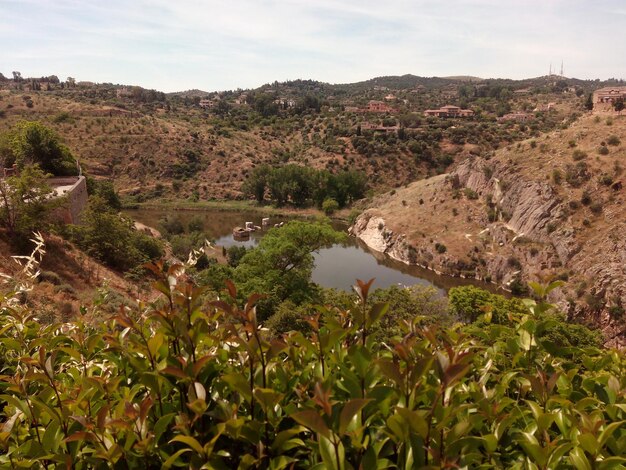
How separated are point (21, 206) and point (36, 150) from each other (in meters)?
12.2

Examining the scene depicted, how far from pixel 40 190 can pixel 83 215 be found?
13.8 feet

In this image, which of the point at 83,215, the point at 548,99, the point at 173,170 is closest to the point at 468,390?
the point at 83,215

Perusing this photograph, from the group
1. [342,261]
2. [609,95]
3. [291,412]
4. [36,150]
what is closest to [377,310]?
[291,412]

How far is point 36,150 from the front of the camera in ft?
86.0

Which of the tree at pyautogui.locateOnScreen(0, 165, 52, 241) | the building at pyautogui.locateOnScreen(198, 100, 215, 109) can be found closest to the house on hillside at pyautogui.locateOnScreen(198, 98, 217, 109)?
the building at pyautogui.locateOnScreen(198, 100, 215, 109)

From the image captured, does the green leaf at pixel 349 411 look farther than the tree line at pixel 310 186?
No

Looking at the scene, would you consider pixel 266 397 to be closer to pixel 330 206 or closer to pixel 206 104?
pixel 330 206

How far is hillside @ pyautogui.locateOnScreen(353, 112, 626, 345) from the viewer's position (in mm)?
27812

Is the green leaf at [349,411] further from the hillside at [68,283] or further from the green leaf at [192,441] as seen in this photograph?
the hillside at [68,283]

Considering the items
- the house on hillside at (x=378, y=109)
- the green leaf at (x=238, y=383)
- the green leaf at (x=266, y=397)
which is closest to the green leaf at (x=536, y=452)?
the green leaf at (x=266, y=397)

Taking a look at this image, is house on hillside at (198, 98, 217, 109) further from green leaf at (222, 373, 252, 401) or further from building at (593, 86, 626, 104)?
green leaf at (222, 373, 252, 401)

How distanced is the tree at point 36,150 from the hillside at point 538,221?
28154 mm

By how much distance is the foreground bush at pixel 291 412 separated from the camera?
147 cm

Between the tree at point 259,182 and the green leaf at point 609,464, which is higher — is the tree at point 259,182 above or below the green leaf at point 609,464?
below
